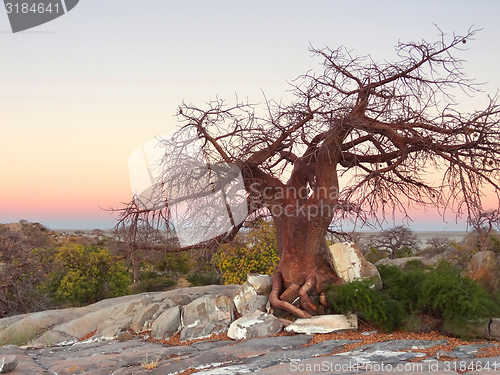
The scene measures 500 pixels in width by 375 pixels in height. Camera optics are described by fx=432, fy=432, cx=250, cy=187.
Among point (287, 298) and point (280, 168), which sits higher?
point (280, 168)

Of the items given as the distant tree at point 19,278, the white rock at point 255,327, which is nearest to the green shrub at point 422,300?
the white rock at point 255,327

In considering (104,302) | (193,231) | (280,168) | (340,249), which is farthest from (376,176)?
(104,302)

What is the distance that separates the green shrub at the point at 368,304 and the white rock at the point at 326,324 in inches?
7.1

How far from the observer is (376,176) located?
8.79 m

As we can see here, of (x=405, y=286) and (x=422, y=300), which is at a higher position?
(x=405, y=286)

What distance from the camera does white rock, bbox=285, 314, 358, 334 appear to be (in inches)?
337

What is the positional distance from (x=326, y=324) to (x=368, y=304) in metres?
0.92

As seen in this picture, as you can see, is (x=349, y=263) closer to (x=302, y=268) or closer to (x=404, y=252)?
(x=302, y=268)

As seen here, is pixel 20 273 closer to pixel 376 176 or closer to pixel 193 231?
pixel 193 231

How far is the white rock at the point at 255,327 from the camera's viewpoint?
870cm

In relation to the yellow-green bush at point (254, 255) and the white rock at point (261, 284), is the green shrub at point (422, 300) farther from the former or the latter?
the yellow-green bush at point (254, 255)

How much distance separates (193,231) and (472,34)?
290 inches

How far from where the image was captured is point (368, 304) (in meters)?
8.49

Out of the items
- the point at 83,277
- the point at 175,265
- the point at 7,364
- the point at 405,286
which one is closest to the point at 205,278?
the point at 175,265
